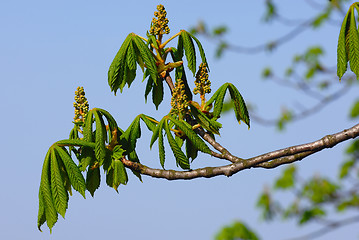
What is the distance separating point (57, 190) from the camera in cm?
318

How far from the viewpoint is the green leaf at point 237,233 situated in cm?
647

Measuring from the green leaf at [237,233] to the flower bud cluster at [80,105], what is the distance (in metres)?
3.50

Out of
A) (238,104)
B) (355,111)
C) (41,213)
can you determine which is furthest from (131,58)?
(355,111)

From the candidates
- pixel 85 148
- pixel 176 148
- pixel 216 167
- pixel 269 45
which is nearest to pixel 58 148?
pixel 85 148

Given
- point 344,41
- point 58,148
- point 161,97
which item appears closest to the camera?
point 344,41

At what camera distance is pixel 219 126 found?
349 cm

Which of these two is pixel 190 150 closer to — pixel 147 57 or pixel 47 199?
pixel 147 57

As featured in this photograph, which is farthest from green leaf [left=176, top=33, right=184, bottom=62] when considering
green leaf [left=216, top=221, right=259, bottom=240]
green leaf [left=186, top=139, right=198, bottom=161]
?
green leaf [left=216, top=221, right=259, bottom=240]

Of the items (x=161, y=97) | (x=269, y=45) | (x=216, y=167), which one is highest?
(x=269, y=45)

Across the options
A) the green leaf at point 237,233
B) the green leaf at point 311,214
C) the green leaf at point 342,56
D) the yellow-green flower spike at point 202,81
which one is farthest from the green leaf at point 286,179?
the green leaf at point 342,56

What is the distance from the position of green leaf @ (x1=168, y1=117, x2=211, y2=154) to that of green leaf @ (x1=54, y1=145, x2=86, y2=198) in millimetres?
653

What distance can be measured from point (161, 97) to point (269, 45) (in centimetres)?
812

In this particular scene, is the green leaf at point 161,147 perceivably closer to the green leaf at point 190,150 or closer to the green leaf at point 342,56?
the green leaf at point 190,150

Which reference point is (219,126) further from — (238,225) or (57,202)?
(238,225)
